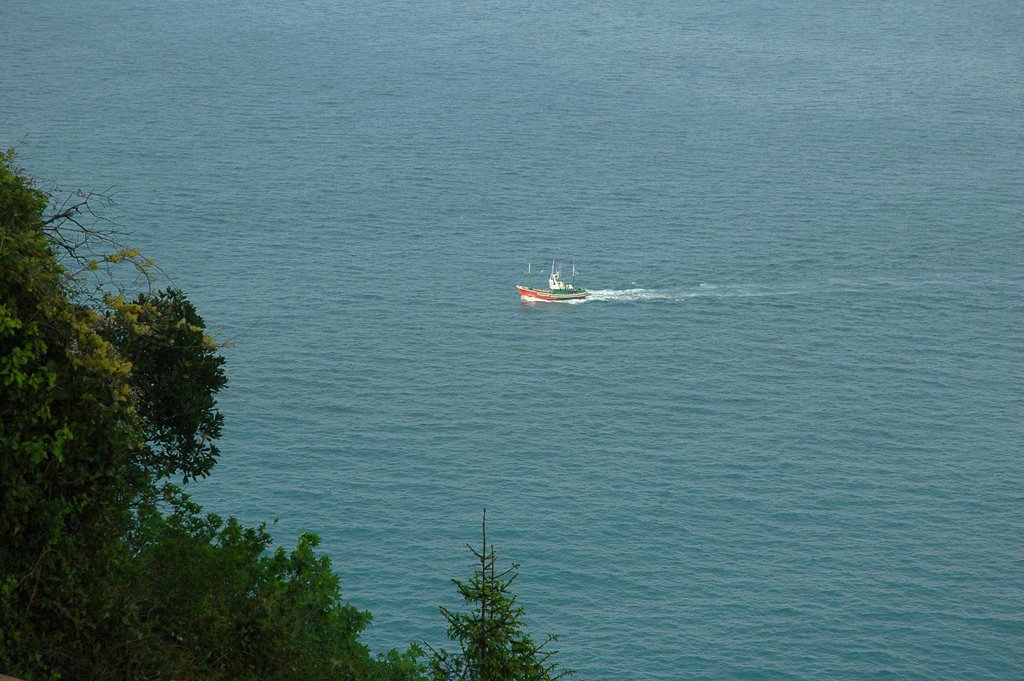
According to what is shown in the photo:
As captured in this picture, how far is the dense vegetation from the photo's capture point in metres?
17.4

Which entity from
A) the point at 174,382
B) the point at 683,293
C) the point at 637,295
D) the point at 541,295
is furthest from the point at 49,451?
the point at 683,293

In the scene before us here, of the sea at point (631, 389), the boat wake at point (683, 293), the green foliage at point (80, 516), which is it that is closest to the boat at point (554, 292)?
the sea at point (631, 389)

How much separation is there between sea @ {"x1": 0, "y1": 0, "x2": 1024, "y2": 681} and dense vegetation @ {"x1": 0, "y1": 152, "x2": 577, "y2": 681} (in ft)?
171

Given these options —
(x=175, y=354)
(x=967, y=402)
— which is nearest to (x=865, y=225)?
(x=967, y=402)

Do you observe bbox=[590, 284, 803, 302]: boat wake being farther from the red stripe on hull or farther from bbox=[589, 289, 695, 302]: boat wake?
the red stripe on hull

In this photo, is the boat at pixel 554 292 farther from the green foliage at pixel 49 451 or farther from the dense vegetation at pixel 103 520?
the green foliage at pixel 49 451

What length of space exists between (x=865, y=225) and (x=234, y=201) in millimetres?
89935

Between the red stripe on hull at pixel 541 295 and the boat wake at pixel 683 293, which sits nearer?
the red stripe on hull at pixel 541 295

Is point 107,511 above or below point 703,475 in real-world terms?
below

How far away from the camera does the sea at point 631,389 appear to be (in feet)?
309

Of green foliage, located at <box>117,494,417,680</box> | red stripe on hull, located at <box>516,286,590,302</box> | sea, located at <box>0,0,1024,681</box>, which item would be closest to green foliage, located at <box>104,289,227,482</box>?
green foliage, located at <box>117,494,417,680</box>

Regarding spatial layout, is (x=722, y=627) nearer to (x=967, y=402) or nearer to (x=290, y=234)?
(x=967, y=402)

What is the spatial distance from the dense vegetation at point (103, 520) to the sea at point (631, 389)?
52.3 meters

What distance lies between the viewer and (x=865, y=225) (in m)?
179
